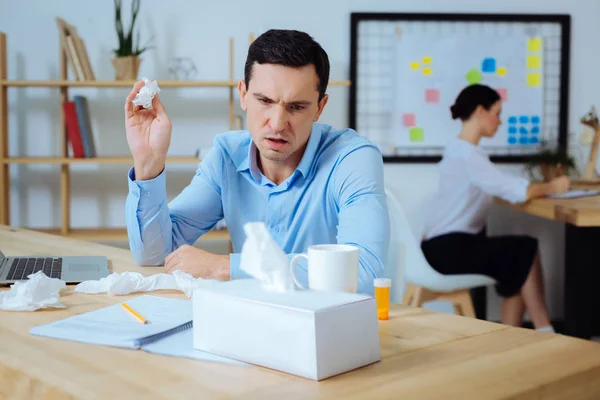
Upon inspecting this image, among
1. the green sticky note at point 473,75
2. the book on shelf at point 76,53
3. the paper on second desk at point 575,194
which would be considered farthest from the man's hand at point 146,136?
the green sticky note at point 473,75

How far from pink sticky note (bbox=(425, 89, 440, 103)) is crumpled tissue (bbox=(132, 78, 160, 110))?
2.57m

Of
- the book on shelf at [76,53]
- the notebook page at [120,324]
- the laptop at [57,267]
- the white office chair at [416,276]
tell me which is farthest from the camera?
the book on shelf at [76,53]

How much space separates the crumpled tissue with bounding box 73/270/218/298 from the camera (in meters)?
1.48

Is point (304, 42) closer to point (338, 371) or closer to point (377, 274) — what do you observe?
point (377, 274)

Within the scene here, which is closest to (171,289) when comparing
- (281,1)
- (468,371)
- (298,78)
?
(298,78)

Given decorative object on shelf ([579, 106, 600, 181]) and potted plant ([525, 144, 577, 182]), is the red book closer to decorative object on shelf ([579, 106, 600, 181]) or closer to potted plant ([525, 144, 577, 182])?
potted plant ([525, 144, 577, 182])

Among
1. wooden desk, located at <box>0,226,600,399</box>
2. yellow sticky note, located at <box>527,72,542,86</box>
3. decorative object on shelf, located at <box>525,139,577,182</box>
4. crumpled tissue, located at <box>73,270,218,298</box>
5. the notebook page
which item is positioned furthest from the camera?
yellow sticky note, located at <box>527,72,542,86</box>

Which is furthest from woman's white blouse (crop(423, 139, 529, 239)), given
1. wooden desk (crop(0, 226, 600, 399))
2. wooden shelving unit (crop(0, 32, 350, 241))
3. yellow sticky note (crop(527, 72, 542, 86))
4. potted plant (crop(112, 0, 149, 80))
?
wooden desk (crop(0, 226, 600, 399))

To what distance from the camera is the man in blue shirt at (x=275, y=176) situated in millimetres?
A: 1649

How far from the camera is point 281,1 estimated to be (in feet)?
12.8

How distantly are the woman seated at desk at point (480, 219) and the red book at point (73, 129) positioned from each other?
5.48 feet

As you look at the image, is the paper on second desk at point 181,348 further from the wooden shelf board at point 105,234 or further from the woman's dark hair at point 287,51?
the wooden shelf board at point 105,234

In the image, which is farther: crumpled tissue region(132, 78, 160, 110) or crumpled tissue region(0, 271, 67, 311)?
crumpled tissue region(132, 78, 160, 110)

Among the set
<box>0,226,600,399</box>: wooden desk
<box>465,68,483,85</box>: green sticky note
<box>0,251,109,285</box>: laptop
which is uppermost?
<box>465,68,483,85</box>: green sticky note
